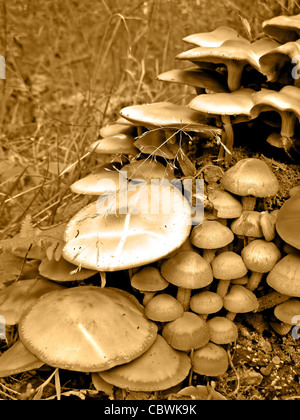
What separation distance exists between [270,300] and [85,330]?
1189 millimetres

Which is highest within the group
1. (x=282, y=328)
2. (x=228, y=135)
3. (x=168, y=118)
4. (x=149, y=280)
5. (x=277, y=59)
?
(x=277, y=59)

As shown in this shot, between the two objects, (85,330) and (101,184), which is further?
Answer: (101,184)

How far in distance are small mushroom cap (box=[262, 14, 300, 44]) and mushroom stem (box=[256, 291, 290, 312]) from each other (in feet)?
5.54

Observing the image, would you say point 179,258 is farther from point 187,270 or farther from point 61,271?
point 61,271

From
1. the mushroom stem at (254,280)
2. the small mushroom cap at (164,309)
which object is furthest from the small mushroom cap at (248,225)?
the small mushroom cap at (164,309)

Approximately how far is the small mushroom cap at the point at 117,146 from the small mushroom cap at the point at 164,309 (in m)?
1.09

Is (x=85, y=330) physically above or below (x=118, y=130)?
below

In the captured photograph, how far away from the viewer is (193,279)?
2.29 meters

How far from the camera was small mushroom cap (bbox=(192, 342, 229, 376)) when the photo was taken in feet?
7.55

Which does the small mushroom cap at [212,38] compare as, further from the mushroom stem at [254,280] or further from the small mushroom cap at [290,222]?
the mushroom stem at [254,280]

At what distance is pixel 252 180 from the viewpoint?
235 centimetres

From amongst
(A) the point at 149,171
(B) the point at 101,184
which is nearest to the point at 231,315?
(A) the point at 149,171

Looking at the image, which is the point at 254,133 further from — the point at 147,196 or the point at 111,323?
the point at 111,323

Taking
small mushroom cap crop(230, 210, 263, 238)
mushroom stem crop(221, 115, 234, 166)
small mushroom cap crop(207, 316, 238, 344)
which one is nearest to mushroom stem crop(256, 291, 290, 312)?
small mushroom cap crop(207, 316, 238, 344)
